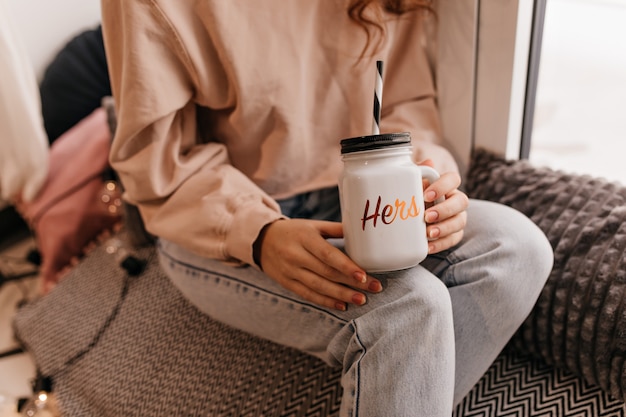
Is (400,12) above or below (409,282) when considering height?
above

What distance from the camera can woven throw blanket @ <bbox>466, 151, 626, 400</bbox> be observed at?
65 centimetres

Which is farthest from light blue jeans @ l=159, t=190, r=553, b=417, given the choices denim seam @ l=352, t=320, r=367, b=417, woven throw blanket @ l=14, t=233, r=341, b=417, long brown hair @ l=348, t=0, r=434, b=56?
long brown hair @ l=348, t=0, r=434, b=56

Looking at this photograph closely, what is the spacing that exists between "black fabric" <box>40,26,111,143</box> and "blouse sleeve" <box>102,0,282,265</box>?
75 centimetres

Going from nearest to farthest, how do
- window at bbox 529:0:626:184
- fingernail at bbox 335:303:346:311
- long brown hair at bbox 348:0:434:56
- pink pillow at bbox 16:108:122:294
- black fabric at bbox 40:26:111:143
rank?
fingernail at bbox 335:303:346:311 → long brown hair at bbox 348:0:434:56 → window at bbox 529:0:626:184 → pink pillow at bbox 16:108:122:294 → black fabric at bbox 40:26:111:143

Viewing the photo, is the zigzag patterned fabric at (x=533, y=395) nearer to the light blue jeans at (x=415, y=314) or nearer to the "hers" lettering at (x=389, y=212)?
the light blue jeans at (x=415, y=314)

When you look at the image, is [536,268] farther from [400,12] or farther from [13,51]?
[13,51]

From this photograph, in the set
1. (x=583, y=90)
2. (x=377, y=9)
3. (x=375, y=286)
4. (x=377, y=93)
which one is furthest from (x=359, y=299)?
(x=583, y=90)

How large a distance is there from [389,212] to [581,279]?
0.38 meters

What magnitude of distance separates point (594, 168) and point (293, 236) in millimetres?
725

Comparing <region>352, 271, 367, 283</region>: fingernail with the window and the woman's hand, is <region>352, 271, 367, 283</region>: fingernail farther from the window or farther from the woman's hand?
the window

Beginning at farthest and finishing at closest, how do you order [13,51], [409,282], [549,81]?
[13,51], [549,81], [409,282]

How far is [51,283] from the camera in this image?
4.01ft

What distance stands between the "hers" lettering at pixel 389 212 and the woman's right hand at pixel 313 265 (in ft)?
0.25

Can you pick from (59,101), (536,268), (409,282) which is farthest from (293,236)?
(59,101)
